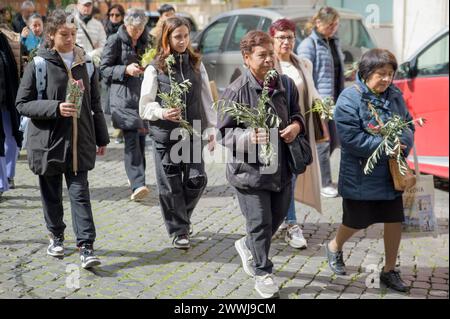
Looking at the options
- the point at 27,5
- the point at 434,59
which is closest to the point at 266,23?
the point at 27,5

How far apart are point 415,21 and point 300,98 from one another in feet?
13.0

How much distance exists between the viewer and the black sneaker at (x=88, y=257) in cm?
548

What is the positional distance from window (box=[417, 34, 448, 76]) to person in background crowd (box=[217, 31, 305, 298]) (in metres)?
3.54

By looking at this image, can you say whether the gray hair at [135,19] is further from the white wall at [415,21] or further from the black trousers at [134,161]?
the white wall at [415,21]

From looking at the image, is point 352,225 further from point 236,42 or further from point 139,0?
point 139,0

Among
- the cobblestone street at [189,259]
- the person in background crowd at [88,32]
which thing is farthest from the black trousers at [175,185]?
the person in background crowd at [88,32]

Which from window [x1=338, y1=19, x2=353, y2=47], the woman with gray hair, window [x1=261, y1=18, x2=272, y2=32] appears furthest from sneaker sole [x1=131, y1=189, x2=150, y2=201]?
window [x1=338, y1=19, x2=353, y2=47]

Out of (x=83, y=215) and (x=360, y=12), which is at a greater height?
(x=360, y=12)

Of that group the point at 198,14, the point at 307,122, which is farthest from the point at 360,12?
the point at 198,14

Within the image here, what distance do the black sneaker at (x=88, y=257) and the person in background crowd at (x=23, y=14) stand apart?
5540 millimetres

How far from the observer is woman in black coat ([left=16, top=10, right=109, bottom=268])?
17.7 feet

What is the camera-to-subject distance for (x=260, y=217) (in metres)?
4.96

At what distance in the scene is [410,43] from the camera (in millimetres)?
10406
